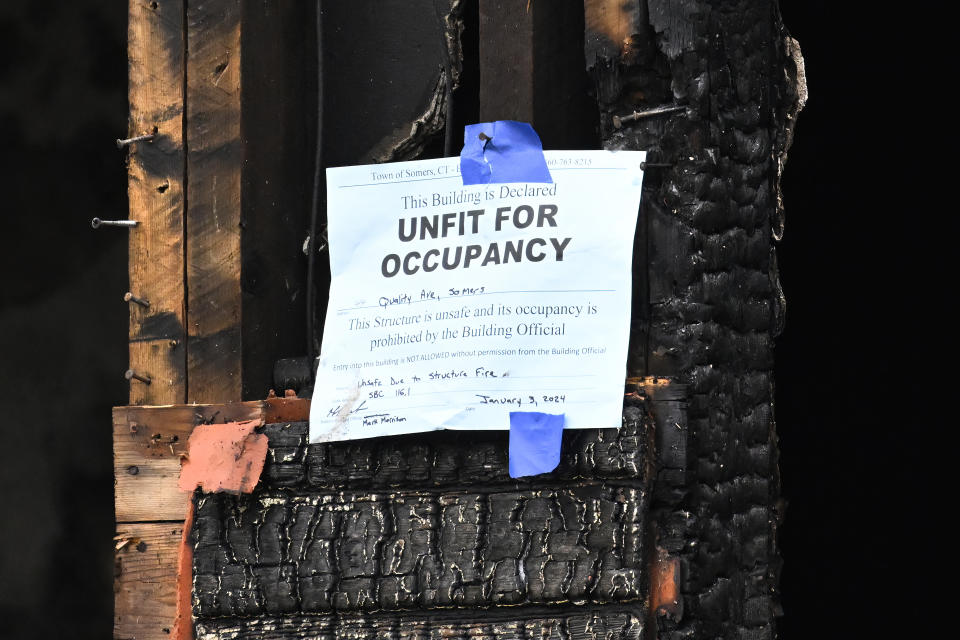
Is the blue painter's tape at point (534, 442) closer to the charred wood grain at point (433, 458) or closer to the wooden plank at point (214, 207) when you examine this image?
the charred wood grain at point (433, 458)

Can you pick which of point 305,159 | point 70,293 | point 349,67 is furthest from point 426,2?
point 70,293

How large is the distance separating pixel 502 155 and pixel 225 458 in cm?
60

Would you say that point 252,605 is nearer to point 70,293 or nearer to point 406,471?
point 406,471

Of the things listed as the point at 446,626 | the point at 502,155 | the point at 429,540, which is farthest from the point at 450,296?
the point at 446,626

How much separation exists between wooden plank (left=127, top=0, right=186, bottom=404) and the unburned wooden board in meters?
0.21

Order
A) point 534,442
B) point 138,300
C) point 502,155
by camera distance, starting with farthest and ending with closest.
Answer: point 138,300 < point 502,155 < point 534,442

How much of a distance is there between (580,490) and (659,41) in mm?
656

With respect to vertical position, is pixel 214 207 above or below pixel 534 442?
above

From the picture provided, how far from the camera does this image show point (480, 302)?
2.02 metres

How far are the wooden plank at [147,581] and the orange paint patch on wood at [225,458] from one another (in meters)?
0.11

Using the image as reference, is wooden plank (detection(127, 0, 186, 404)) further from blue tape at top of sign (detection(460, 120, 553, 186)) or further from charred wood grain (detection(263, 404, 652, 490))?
blue tape at top of sign (detection(460, 120, 553, 186))

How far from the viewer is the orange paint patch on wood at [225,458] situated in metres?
2.04

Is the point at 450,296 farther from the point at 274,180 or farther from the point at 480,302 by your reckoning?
the point at 274,180

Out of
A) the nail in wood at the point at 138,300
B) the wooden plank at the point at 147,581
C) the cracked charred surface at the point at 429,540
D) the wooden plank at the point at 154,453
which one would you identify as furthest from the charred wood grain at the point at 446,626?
the nail in wood at the point at 138,300
